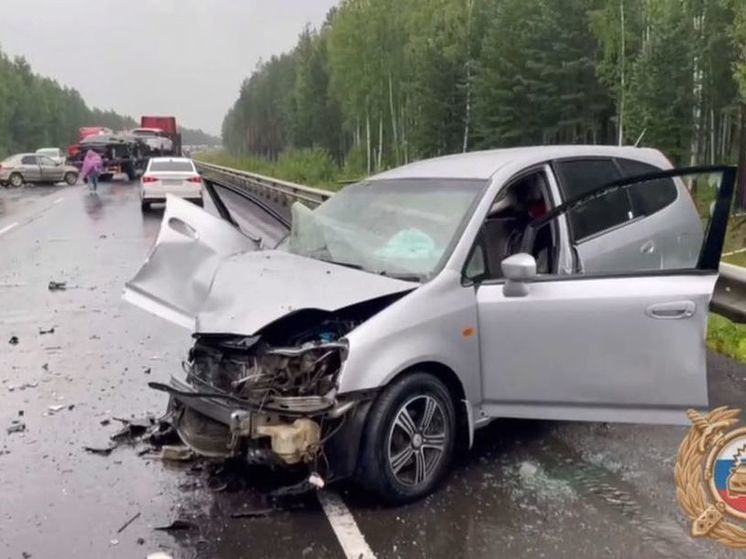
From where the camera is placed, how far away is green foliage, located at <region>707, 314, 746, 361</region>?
261 inches

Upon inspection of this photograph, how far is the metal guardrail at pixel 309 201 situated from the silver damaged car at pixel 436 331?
1.83m

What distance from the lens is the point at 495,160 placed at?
511 cm

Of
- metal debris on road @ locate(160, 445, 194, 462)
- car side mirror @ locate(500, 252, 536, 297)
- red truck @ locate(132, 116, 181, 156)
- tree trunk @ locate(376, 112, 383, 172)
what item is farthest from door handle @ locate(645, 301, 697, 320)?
tree trunk @ locate(376, 112, 383, 172)

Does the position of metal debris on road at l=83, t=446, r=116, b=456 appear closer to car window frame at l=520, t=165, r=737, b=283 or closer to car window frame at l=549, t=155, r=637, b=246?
car window frame at l=520, t=165, r=737, b=283

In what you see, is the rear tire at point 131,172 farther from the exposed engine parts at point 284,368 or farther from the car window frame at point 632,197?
the exposed engine parts at point 284,368

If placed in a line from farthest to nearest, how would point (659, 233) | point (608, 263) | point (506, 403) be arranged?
point (659, 233) < point (608, 263) < point (506, 403)

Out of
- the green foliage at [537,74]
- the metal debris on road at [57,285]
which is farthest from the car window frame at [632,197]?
the green foliage at [537,74]

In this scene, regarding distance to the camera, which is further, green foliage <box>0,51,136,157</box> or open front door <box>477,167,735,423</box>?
green foliage <box>0,51,136,157</box>

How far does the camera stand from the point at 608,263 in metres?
5.08

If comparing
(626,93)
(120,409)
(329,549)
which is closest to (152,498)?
(329,549)

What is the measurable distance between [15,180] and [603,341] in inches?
1567

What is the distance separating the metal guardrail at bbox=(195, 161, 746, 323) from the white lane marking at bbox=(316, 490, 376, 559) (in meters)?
2.66

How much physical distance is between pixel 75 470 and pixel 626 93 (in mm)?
32544

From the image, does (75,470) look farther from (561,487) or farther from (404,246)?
(561,487)
